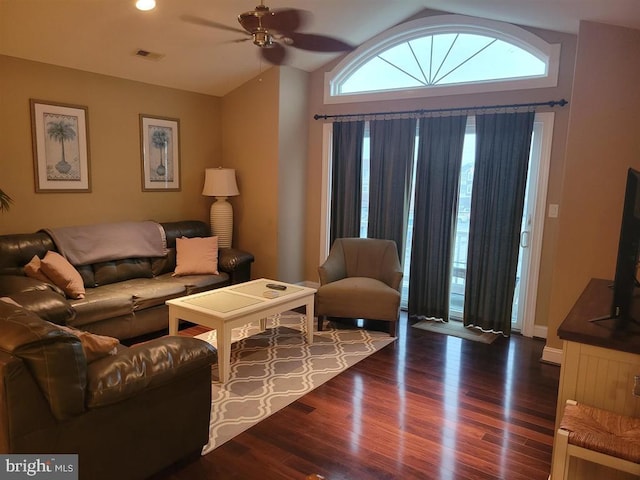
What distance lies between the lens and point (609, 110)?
11.0 feet

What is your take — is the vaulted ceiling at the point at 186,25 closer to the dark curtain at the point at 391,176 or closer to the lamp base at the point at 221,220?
the dark curtain at the point at 391,176

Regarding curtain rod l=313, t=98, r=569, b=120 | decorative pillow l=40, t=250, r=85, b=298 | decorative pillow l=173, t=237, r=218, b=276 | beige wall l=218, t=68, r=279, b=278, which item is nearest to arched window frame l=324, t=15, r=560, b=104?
curtain rod l=313, t=98, r=569, b=120

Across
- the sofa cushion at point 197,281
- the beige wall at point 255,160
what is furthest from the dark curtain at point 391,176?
the sofa cushion at point 197,281

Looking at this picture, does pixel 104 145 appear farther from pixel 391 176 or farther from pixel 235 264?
pixel 391 176

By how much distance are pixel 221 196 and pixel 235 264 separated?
0.96 meters

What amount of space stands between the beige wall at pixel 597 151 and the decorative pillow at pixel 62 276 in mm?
3824

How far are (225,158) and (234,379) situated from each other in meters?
3.23

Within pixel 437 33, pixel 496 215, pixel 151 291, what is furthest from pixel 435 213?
pixel 151 291

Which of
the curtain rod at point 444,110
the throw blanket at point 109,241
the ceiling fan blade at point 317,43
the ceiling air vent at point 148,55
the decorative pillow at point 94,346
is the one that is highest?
the ceiling fan blade at point 317,43

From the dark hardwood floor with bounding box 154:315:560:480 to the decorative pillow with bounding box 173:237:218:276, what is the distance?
1914 mm

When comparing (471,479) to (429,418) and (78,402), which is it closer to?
(429,418)

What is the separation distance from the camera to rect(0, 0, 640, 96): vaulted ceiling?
11.0 feet

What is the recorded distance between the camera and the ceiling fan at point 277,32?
2.93 meters

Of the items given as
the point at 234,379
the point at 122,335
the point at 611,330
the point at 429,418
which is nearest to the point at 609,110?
the point at 611,330
